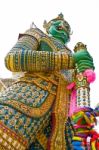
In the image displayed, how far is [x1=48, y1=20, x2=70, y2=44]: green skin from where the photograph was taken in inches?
160

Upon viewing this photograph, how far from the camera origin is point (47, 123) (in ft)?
10.1

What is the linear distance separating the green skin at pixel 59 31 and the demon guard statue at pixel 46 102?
0.66 metres

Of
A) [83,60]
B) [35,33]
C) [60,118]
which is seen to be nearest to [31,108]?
[60,118]

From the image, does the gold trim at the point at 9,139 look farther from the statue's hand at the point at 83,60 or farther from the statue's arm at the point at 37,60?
the statue's hand at the point at 83,60

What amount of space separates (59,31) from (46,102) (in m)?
1.27

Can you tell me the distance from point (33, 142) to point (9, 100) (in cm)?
42

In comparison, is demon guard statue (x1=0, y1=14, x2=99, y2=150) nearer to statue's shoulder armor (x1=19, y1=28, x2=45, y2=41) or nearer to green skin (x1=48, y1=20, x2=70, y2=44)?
statue's shoulder armor (x1=19, y1=28, x2=45, y2=41)

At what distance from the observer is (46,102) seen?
3072mm

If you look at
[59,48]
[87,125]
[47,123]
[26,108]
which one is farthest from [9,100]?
[59,48]

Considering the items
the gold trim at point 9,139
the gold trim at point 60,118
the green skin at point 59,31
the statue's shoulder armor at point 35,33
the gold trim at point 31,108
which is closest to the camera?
the gold trim at point 9,139

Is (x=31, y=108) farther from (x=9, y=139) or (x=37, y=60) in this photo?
(x=37, y=60)

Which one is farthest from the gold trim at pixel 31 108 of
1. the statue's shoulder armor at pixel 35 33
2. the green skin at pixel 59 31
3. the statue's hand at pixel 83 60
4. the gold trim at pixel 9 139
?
the green skin at pixel 59 31

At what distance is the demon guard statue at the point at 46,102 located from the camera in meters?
2.70

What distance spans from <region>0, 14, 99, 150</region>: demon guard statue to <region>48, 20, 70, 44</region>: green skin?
659mm
